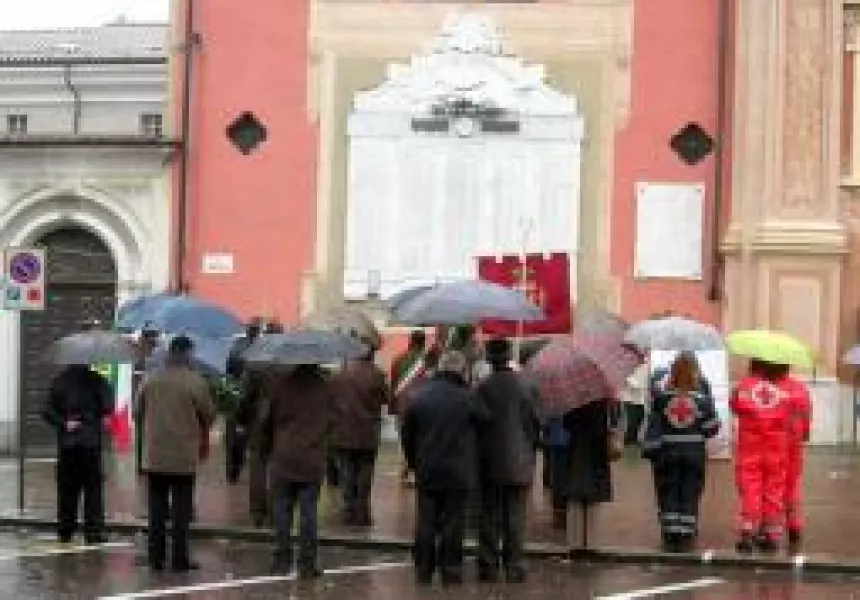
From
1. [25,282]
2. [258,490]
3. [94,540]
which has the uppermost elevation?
[25,282]

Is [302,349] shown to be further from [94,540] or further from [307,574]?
[94,540]

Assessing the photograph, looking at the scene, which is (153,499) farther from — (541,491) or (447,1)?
(447,1)

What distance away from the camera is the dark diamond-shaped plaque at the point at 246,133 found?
28859mm

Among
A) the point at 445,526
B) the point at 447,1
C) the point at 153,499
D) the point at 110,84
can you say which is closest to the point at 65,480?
the point at 153,499

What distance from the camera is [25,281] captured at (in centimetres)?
1916

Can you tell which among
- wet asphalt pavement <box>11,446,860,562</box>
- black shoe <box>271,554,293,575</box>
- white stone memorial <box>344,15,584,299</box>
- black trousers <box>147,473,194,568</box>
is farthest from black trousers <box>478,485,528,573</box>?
white stone memorial <box>344,15,584,299</box>

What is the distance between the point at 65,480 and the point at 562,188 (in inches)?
499

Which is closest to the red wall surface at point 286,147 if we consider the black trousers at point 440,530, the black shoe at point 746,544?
the black shoe at point 746,544

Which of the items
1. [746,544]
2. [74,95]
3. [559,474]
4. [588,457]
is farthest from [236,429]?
[74,95]

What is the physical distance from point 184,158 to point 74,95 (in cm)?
1871

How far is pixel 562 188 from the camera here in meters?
28.0

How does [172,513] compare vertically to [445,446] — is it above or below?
below

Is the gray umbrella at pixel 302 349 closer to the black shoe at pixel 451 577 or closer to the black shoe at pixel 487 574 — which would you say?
the black shoe at pixel 451 577

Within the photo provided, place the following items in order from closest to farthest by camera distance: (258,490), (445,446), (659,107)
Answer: (445,446) → (258,490) → (659,107)
